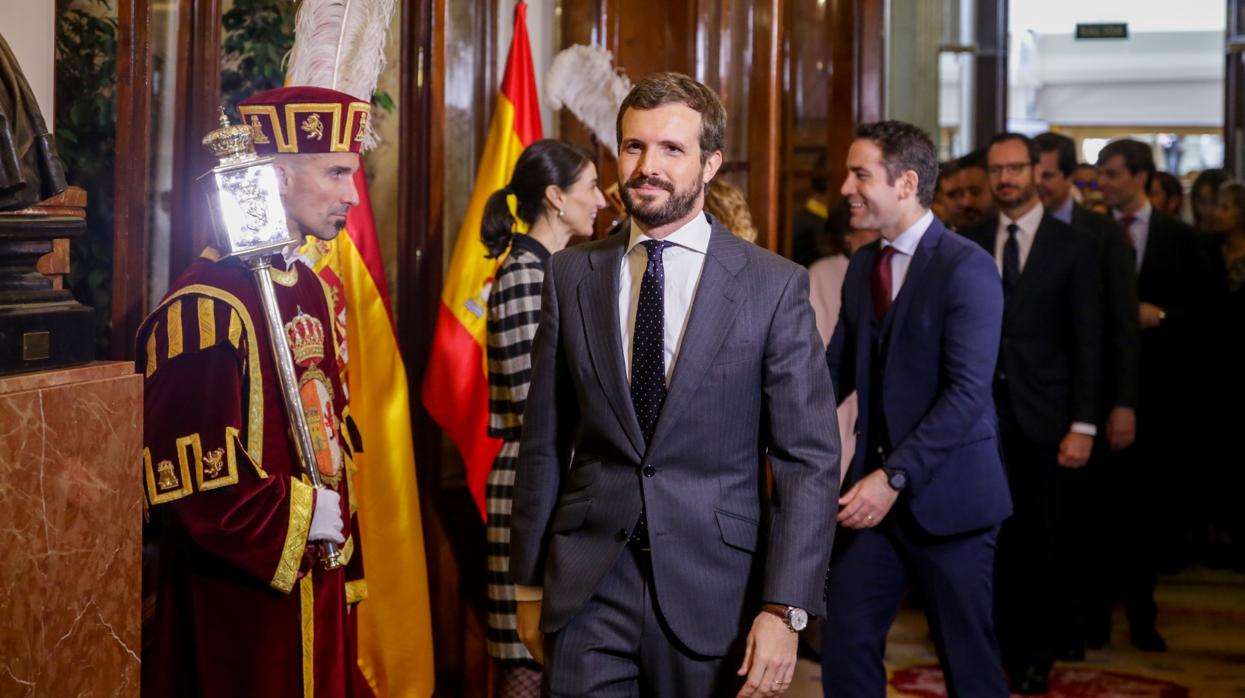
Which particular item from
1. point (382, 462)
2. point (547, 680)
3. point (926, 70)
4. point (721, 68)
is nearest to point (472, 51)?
point (721, 68)

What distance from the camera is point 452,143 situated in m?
4.46

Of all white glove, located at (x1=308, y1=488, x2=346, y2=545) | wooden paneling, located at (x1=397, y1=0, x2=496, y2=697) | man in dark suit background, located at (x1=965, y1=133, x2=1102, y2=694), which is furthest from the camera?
man in dark suit background, located at (x1=965, y1=133, x2=1102, y2=694)

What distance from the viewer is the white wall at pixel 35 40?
280cm

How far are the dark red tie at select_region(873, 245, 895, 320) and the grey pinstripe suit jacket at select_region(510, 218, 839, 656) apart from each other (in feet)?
3.74

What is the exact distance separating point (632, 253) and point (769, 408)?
1.21 feet

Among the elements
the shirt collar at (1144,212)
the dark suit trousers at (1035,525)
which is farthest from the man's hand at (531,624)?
the shirt collar at (1144,212)

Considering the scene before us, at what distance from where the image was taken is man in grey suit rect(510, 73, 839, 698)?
2277 mm

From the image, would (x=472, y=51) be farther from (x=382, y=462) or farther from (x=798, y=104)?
(x=798, y=104)

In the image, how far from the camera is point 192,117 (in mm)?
3219

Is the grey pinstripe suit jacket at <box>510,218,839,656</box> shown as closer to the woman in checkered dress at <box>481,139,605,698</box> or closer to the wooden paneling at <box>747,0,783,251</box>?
the woman in checkered dress at <box>481,139,605,698</box>

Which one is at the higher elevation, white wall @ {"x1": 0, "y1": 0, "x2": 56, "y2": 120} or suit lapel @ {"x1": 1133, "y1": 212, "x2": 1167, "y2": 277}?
white wall @ {"x1": 0, "y1": 0, "x2": 56, "y2": 120}

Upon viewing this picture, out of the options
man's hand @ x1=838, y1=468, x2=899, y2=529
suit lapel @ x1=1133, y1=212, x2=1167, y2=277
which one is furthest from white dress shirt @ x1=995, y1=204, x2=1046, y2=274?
man's hand @ x1=838, y1=468, x2=899, y2=529

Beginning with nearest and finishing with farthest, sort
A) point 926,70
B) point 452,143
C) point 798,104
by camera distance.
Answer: point 452,143
point 798,104
point 926,70

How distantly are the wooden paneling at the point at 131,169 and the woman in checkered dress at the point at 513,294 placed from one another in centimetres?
87
